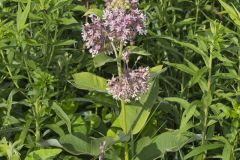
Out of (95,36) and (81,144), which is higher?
(95,36)

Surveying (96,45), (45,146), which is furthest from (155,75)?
(45,146)

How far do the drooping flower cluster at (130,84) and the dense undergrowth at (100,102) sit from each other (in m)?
0.12

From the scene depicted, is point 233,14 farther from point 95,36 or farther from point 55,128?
point 55,128

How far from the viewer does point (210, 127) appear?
4758mm

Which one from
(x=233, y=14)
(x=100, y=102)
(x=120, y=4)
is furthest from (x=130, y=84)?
(x=233, y=14)

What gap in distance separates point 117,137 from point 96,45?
71cm

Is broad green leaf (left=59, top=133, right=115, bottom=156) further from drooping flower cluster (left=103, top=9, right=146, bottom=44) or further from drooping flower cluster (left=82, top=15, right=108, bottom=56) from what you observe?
drooping flower cluster (left=103, top=9, right=146, bottom=44)

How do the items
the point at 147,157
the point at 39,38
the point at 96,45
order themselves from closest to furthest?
1. the point at 96,45
2. the point at 147,157
3. the point at 39,38

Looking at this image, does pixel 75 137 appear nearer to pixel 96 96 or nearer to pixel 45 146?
pixel 45 146

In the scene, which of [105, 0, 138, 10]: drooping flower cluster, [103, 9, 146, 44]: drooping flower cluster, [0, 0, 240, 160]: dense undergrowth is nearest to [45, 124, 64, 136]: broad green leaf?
[0, 0, 240, 160]: dense undergrowth

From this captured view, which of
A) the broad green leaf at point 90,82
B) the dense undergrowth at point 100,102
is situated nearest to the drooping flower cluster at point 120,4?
the dense undergrowth at point 100,102

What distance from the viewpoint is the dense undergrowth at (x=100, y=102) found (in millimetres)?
4418

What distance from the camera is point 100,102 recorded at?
497 centimetres

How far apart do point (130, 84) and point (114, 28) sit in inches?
16.5
